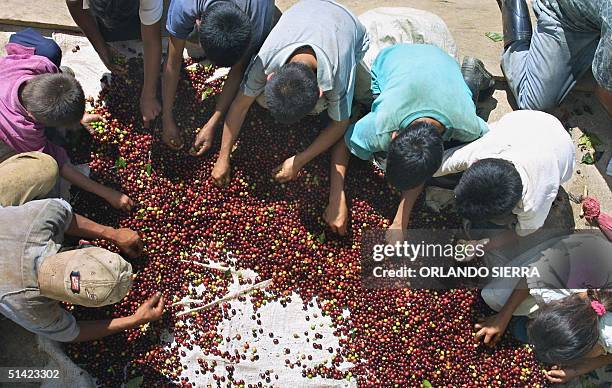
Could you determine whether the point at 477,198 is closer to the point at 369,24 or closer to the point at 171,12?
the point at 369,24

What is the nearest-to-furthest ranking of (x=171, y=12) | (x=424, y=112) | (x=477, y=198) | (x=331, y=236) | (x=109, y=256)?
1. (x=109, y=256)
2. (x=477, y=198)
3. (x=424, y=112)
4. (x=171, y=12)
5. (x=331, y=236)

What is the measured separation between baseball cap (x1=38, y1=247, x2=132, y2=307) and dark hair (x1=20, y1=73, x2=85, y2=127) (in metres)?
1.00

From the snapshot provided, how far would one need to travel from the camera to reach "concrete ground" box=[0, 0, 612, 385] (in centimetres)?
518

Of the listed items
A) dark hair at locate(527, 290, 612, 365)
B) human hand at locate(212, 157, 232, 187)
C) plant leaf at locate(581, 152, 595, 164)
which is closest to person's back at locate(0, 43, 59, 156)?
human hand at locate(212, 157, 232, 187)

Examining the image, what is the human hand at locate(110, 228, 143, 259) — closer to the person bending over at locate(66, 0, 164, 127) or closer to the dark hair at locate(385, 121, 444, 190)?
the person bending over at locate(66, 0, 164, 127)

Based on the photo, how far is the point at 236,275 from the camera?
4711 millimetres

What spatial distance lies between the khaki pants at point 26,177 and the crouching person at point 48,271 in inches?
5.2

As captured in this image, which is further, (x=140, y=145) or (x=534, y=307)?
(x=140, y=145)

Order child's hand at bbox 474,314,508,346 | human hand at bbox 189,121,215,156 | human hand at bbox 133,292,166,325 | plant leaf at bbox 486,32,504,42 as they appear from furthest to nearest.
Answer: plant leaf at bbox 486,32,504,42 → human hand at bbox 189,121,215,156 → child's hand at bbox 474,314,508,346 → human hand at bbox 133,292,166,325

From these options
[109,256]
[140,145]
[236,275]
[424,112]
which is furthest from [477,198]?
[140,145]

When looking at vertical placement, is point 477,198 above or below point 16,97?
below

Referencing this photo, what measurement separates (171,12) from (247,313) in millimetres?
2364

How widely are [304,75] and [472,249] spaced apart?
201cm

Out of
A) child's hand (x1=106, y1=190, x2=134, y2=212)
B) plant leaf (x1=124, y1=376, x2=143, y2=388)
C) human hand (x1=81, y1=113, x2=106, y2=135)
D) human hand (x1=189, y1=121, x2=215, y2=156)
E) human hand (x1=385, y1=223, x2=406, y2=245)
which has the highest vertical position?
human hand (x1=81, y1=113, x2=106, y2=135)
